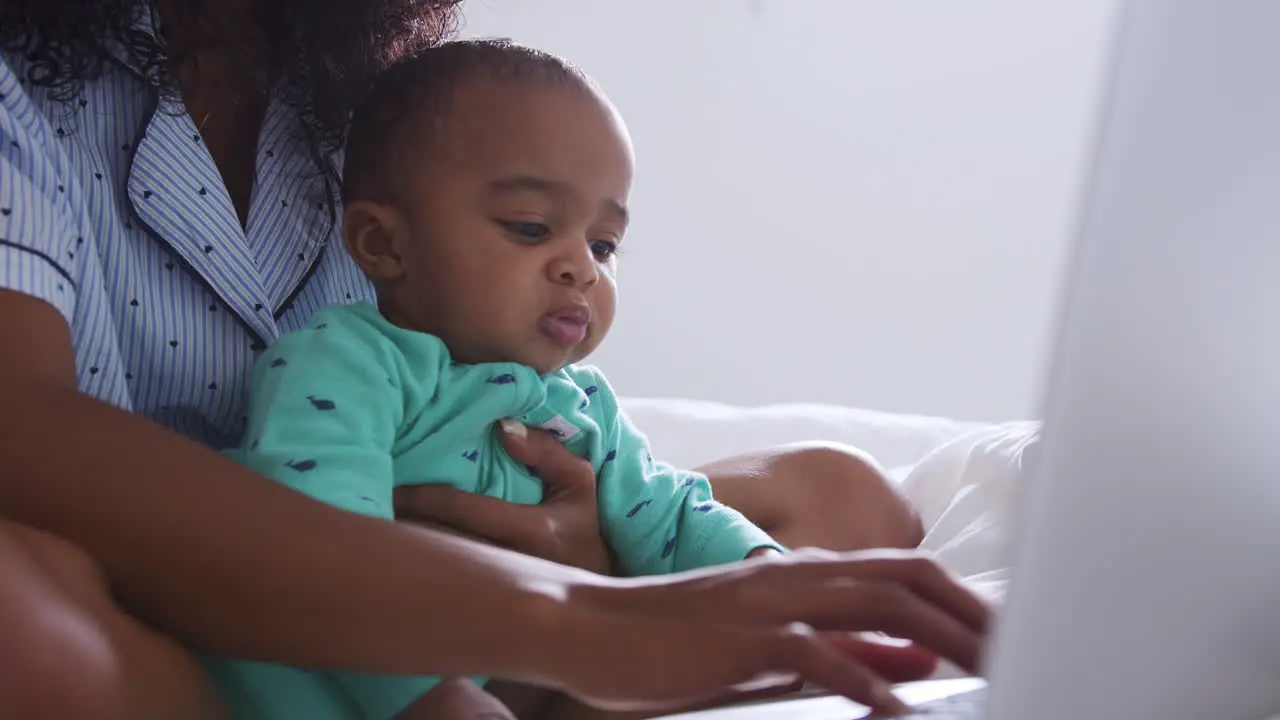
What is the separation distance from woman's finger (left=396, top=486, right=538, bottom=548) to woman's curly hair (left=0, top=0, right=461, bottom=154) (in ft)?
1.12

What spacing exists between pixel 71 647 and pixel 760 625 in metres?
0.28

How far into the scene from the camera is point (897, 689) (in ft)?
1.93

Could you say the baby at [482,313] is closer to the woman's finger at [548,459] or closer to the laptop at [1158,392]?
the woman's finger at [548,459]

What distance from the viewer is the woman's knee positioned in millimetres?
466

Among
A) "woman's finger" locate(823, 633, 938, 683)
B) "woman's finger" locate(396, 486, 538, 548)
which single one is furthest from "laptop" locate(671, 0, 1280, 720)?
"woman's finger" locate(396, 486, 538, 548)

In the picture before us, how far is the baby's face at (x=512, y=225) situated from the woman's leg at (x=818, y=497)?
26cm

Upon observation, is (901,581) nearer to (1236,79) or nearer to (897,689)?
(897,689)

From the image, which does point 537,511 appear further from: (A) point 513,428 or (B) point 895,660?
(B) point 895,660

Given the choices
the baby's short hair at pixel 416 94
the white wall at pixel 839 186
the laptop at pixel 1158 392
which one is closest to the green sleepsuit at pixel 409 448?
the baby's short hair at pixel 416 94

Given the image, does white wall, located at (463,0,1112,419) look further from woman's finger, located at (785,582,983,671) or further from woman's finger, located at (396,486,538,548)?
woman's finger, located at (785,582,983,671)

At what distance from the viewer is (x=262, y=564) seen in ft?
1.80

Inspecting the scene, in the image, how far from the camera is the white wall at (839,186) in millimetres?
2471

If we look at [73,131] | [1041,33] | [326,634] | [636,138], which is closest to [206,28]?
[73,131]

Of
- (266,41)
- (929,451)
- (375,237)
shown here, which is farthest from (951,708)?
(929,451)
